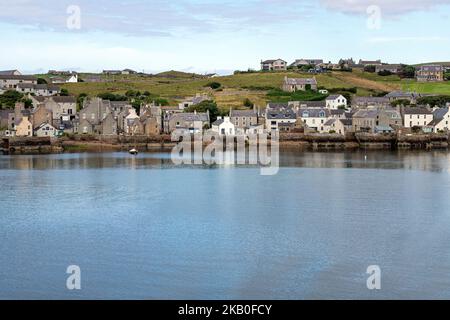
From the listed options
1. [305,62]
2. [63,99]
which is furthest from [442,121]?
[305,62]

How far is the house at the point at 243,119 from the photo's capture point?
73.2m

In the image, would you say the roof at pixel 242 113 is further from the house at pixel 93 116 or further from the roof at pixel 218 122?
the house at pixel 93 116

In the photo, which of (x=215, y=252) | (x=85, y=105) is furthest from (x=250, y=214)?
(x=85, y=105)

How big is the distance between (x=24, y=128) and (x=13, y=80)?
31670 millimetres

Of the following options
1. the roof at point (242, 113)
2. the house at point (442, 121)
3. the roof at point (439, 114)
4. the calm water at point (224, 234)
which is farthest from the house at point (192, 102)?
the calm water at point (224, 234)

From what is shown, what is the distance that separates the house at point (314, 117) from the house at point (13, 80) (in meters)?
39.5

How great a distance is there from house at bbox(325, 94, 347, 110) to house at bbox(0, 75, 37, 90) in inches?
1501

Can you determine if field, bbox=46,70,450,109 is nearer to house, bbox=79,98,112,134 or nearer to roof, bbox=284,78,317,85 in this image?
roof, bbox=284,78,317,85

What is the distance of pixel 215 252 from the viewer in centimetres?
2288

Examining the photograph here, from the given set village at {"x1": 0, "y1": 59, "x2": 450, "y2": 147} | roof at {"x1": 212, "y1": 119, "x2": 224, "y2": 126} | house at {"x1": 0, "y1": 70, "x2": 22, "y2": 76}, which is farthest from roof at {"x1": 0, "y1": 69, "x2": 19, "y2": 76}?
roof at {"x1": 212, "y1": 119, "x2": 224, "y2": 126}

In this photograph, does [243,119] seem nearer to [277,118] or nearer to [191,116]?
[277,118]

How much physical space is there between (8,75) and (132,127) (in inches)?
1358

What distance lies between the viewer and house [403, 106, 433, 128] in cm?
7312
